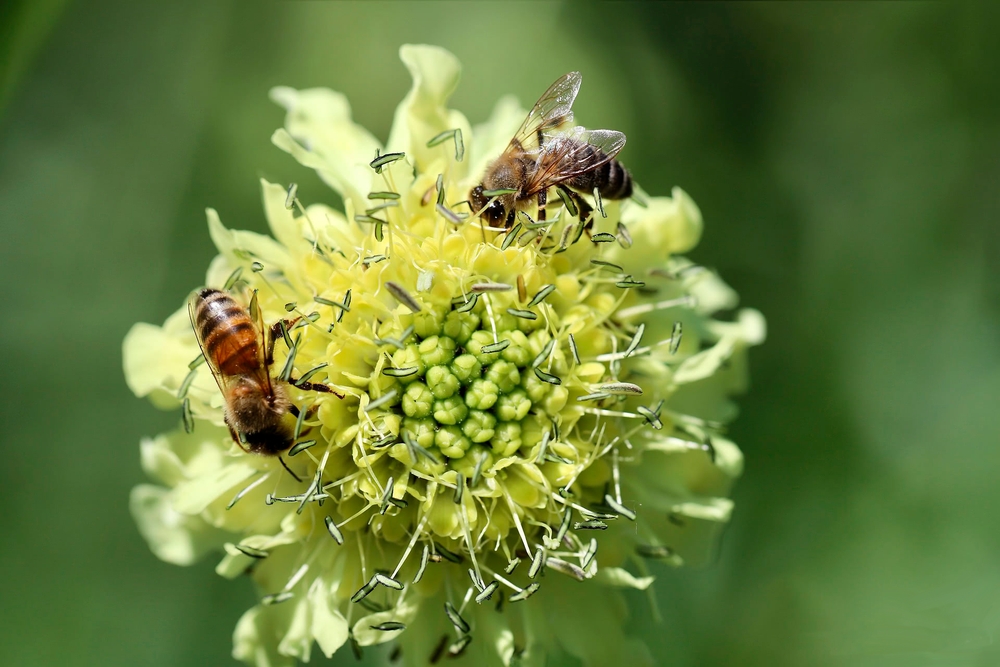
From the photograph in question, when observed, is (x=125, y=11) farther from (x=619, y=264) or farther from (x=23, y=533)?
(x=619, y=264)

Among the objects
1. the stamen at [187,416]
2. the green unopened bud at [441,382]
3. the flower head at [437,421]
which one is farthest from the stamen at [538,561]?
the stamen at [187,416]

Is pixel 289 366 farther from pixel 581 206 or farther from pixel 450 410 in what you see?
pixel 581 206

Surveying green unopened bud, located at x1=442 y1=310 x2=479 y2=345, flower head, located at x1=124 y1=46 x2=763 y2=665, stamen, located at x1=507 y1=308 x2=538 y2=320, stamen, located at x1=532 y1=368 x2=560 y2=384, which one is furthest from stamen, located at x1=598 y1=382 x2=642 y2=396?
green unopened bud, located at x1=442 y1=310 x2=479 y2=345

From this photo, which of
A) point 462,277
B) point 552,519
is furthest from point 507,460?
point 462,277

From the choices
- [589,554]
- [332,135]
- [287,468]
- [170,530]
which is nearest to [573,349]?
[589,554]

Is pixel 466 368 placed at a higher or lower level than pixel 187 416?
higher

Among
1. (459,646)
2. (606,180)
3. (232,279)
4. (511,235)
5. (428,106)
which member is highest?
(428,106)

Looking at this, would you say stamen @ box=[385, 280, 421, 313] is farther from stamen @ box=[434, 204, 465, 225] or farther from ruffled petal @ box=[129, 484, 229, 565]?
ruffled petal @ box=[129, 484, 229, 565]
